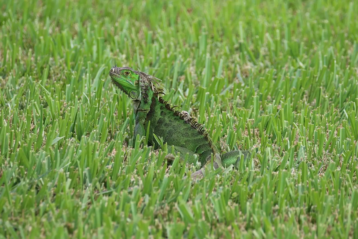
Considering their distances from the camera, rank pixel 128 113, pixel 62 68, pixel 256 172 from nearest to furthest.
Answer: pixel 256 172 → pixel 128 113 → pixel 62 68

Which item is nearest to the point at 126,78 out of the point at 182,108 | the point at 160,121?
the point at 160,121

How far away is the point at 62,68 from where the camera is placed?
17.7 ft

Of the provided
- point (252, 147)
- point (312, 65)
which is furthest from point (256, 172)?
point (312, 65)

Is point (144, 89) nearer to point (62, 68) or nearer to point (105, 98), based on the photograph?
point (105, 98)

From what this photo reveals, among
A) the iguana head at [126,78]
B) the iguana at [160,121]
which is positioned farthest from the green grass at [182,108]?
the iguana head at [126,78]

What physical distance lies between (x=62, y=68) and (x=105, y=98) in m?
0.84

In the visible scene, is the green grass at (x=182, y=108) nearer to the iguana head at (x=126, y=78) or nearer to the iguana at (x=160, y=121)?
the iguana at (x=160, y=121)

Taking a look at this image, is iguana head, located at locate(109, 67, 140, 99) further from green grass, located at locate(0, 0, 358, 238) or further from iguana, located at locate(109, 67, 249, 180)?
green grass, located at locate(0, 0, 358, 238)

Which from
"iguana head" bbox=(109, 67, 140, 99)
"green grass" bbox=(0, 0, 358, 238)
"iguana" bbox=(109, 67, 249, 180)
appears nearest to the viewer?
"green grass" bbox=(0, 0, 358, 238)

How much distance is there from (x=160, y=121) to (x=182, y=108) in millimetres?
754

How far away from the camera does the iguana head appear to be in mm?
4039

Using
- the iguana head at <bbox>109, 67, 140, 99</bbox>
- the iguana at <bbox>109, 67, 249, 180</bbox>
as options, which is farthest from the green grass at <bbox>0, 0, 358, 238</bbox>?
the iguana head at <bbox>109, 67, 140, 99</bbox>

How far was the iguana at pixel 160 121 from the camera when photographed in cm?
385

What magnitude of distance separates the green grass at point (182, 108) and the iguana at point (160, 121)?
155 millimetres
